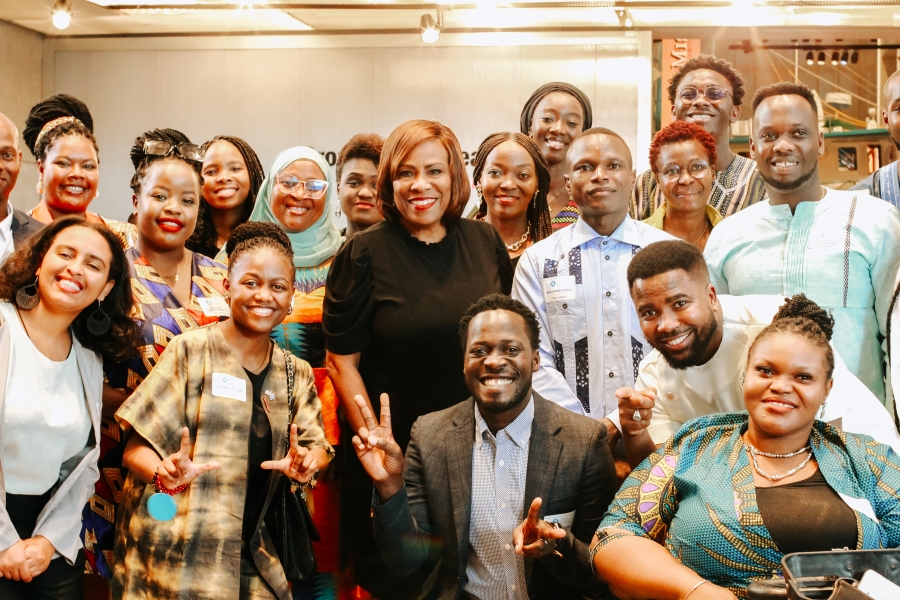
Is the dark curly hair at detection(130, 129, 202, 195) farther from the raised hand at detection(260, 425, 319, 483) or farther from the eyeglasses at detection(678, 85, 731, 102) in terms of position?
the eyeglasses at detection(678, 85, 731, 102)

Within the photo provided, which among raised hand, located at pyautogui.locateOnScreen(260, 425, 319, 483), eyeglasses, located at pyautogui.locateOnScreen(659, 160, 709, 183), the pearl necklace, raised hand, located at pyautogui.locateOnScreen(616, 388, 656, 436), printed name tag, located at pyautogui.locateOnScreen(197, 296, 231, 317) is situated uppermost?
eyeglasses, located at pyautogui.locateOnScreen(659, 160, 709, 183)

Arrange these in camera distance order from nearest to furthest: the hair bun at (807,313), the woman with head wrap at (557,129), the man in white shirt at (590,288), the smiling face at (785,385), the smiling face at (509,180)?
the smiling face at (785,385) < the hair bun at (807,313) < the man in white shirt at (590,288) < the smiling face at (509,180) < the woman with head wrap at (557,129)

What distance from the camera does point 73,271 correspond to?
3.06 meters

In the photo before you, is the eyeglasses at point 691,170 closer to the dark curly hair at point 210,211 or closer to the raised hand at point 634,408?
the raised hand at point 634,408

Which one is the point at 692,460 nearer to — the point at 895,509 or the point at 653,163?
the point at 895,509

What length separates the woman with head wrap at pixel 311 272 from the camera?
3.68m

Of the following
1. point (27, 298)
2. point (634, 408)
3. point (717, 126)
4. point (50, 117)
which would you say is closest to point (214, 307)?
point (27, 298)

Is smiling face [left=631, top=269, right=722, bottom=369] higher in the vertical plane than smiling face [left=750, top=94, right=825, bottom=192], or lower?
lower

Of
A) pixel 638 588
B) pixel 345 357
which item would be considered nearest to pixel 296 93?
pixel 345 357

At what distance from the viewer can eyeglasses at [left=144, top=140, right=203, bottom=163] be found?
3730 mm

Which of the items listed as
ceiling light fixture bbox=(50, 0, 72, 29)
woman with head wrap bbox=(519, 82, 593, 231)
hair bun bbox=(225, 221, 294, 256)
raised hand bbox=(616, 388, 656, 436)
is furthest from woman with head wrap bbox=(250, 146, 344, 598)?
ceiling light fixture bbox=(50, 0, 72, 29)

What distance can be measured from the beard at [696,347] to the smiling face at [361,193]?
1.76 m

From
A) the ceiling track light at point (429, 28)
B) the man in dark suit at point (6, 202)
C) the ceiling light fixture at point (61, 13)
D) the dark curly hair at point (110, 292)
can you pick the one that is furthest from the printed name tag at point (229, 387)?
the ceiling light fixture at point (61, 13)

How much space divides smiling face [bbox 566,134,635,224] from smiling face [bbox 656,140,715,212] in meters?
0.41
